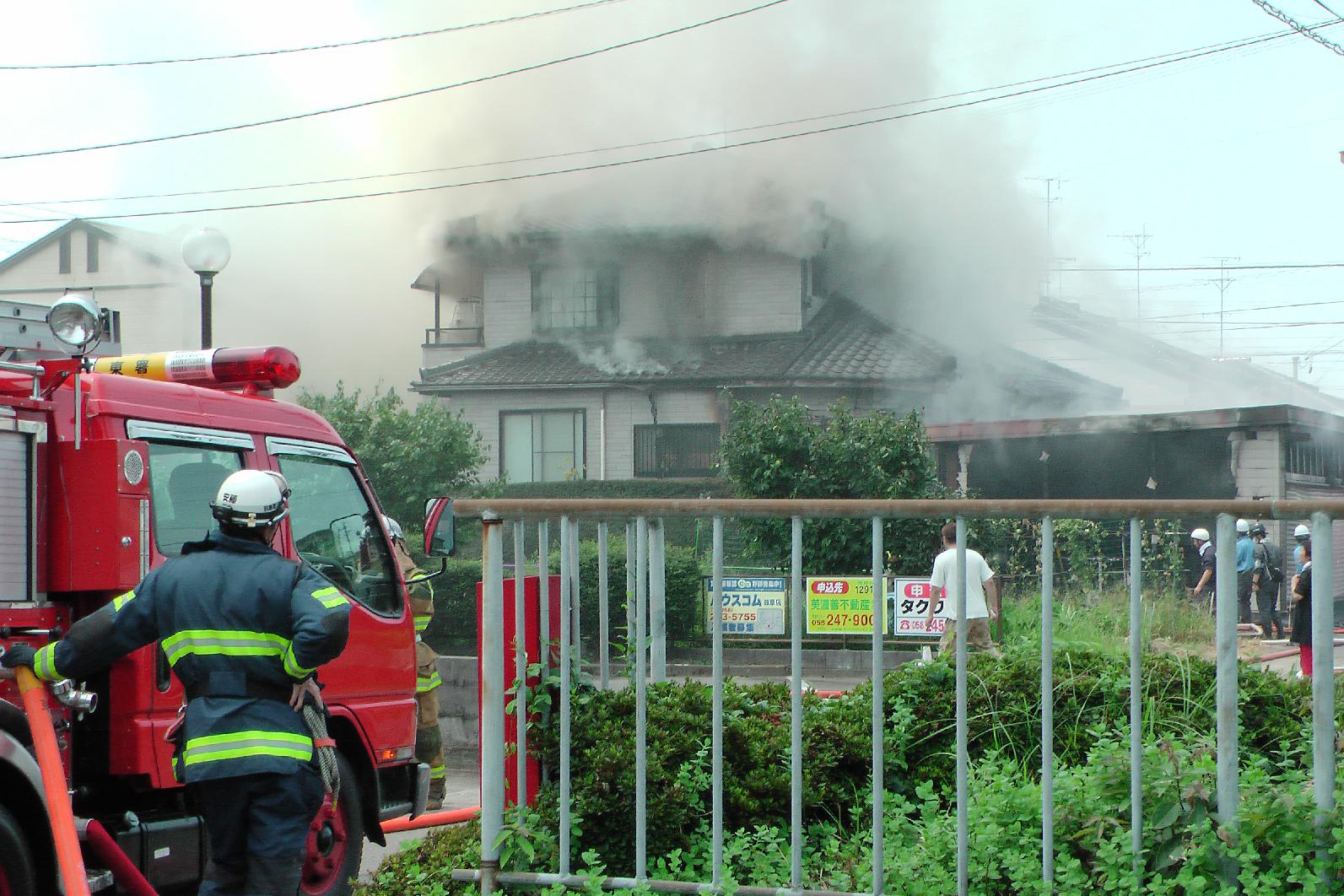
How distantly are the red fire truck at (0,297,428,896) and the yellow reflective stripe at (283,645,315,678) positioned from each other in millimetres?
826

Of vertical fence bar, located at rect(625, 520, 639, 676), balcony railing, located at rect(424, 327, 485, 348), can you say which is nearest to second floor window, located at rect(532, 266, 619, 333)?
balcony railing, located at rect(424, 327, 485, 348)

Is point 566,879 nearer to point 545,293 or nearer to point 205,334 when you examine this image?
point 205,334

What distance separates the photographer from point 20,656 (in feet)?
12.9

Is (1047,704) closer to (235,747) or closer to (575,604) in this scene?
(575,604)

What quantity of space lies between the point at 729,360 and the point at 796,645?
82.7 feet

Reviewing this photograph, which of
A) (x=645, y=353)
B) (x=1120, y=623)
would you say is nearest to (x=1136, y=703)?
(x=1120, y=623)

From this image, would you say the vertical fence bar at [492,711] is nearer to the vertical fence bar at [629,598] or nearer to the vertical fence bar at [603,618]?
the vertical fence bar at [603,618]

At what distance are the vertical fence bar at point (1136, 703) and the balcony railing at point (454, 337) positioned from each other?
28021 mm

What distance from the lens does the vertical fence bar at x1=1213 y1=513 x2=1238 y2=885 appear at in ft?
12.6

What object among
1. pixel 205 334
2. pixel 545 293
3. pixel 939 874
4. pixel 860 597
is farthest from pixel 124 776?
pixel 545 293

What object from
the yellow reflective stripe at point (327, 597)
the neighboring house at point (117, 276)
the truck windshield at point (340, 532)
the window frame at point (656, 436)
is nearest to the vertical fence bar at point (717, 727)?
the yellow reflective stripe at point (327, 597)

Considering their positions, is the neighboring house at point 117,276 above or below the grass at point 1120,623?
above

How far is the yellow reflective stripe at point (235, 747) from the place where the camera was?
3744 mm

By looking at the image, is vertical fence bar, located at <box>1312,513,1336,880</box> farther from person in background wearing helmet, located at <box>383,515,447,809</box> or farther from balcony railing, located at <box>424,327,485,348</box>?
balcony railing, located at <box>424,327,485,348</box>
